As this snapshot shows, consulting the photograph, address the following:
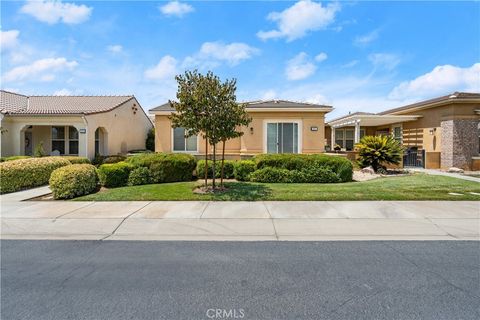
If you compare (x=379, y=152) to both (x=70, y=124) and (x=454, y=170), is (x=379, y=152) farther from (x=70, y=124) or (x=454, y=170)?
(x=70, y=124)

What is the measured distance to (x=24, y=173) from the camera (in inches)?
445

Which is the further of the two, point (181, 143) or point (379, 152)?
point (181, 143)

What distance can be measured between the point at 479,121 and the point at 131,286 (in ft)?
66.1

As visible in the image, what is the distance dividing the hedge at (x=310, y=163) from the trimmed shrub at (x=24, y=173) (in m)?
9.42

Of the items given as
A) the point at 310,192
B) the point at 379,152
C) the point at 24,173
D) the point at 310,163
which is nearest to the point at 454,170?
the point at 379,152

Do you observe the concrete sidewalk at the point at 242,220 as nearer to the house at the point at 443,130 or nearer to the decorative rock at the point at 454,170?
the decorative rock at the point at 454,170

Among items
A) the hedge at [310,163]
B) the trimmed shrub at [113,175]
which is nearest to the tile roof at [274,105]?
the hedge at [310,163]

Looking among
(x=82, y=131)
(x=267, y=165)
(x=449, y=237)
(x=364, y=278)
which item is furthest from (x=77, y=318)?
(x=82, y=131)

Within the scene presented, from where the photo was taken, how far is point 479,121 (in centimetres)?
1612

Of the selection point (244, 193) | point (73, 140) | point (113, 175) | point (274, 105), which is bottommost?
point (244, 193)

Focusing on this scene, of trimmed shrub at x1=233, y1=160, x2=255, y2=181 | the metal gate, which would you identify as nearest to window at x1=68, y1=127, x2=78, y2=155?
trimmed shrub at x1=233, y1=160, x2=255, y2=181

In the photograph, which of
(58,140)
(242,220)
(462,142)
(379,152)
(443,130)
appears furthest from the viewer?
(58,140)

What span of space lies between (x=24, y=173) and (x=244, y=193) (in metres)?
9.10

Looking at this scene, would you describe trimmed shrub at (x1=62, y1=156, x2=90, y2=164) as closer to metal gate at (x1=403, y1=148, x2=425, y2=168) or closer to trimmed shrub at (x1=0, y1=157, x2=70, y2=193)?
trimmed shrub at (x1=0, y1=157, x2=70, y2=193)
